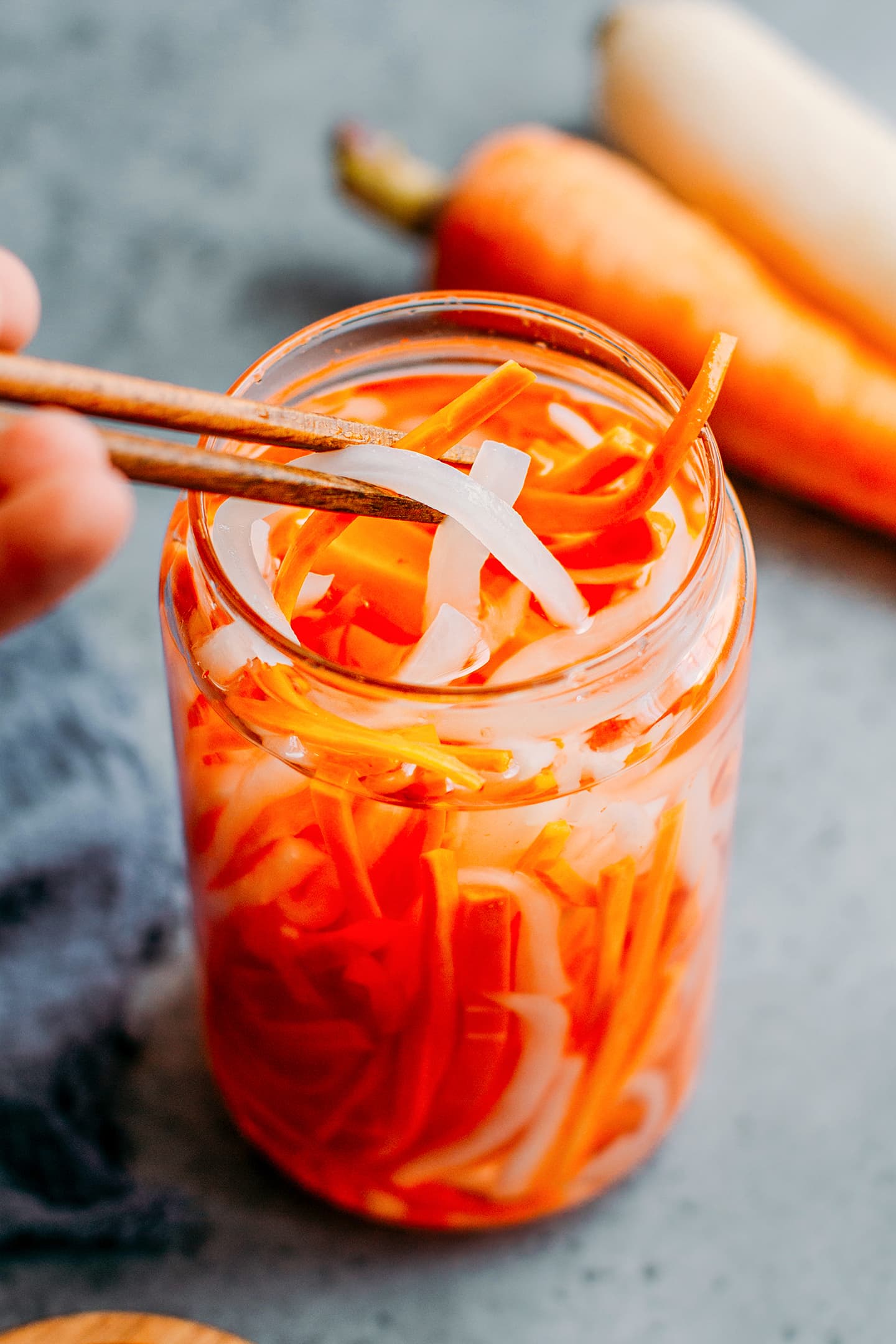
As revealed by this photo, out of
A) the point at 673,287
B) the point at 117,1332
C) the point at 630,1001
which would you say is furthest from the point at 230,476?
the point at 673,287

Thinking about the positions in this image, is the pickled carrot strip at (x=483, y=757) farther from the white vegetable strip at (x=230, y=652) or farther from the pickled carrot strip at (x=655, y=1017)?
the pickled carrot strip at (x=655, y=1017)

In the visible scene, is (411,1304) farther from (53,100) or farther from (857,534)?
(53,100)

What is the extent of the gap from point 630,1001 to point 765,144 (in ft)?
2.67

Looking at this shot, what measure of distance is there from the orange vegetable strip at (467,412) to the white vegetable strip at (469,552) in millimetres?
16

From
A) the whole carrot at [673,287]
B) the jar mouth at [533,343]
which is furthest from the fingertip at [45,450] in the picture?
the whole carrot at [673,287]

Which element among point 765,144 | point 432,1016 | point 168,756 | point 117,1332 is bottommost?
point 117,1332

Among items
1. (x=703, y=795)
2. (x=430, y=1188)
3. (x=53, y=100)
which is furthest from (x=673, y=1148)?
(x=53, y=100)

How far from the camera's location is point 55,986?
0.95 meters

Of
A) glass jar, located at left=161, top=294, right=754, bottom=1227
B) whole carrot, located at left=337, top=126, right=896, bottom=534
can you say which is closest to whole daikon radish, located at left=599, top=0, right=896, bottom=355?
whole carrot, located at left=337, top=126, right=896, bottom=534

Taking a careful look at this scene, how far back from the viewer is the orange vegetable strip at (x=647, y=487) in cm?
64

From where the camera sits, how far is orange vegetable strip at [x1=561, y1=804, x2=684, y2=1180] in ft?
2.29

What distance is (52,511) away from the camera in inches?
19.1

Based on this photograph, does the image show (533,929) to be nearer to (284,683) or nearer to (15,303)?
(284,683)

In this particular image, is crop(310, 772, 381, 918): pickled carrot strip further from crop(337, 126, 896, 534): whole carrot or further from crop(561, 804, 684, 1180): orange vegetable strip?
crop(337, 126, 896, 534): whole carrot
